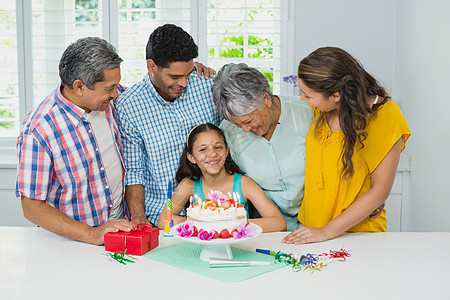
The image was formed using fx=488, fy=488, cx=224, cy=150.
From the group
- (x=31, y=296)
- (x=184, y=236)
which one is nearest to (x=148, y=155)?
(x=184, y=236)

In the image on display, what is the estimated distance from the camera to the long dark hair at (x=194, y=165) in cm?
216

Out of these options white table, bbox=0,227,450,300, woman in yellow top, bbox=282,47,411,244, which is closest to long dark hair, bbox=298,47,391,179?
woman in yellow top, bbox=282,47,411,244

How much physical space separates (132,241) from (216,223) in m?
0.32

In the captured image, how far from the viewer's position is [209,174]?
2191mm

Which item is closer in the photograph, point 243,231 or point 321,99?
point 243,231

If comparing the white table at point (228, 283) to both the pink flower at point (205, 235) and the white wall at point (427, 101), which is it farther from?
the white wall at point (427, 101)

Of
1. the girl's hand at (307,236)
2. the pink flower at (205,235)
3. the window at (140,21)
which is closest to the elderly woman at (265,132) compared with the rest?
the girl's hand at (307,236)

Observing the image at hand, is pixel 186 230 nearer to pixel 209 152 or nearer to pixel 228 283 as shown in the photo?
pixel 228 283

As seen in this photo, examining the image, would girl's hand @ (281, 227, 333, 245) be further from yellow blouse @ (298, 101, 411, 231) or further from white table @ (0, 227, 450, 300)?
yellow blouse @ (298, 101, 411, 231)

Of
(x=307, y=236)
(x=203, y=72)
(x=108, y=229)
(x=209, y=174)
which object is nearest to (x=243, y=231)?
(x=307, y=236)

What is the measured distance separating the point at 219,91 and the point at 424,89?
137cm

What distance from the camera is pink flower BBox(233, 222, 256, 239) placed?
4.79 ft

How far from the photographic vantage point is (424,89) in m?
2.78

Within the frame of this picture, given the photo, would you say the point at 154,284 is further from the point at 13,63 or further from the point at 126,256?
the point at 13,63
